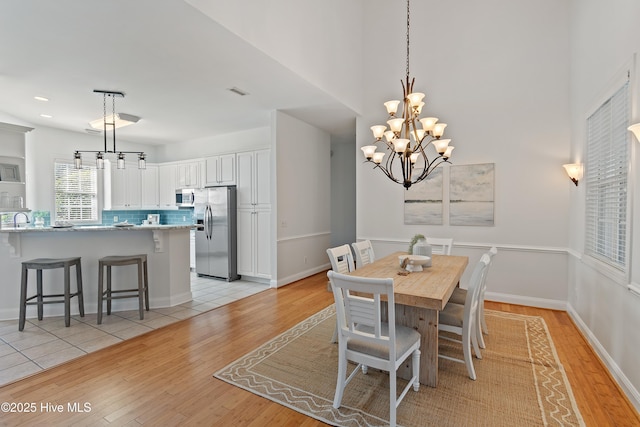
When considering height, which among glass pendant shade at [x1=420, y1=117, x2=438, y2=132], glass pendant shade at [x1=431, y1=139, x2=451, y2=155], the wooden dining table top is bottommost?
the wooden dining table top

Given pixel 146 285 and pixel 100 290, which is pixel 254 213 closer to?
pixel 146 285

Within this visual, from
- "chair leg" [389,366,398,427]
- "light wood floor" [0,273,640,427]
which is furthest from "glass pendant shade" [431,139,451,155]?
"light wood floor" [0,273,640,427]

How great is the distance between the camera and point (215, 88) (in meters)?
4.02

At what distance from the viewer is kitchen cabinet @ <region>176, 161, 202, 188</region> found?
648cm

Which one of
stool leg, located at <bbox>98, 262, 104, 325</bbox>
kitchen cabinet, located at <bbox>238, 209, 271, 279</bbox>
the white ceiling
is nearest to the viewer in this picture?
the white ceiling

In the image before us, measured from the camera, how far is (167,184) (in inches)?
276

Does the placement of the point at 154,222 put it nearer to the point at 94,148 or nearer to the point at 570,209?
Result: the point at 94,148

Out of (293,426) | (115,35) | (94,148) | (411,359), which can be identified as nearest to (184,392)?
(293,426)

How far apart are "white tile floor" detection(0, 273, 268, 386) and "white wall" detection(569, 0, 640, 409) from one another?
13.7 ft

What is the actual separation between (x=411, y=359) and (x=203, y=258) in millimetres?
4629

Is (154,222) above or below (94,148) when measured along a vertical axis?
below

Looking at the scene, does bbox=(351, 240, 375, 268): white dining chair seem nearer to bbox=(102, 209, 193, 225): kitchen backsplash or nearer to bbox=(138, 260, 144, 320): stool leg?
bbox=(138, 260, 144, 320): stool leg

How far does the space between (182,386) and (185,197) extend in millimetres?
4816

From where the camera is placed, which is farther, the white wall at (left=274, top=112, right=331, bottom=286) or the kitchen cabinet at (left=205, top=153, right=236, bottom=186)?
the kitchen cabinet at (left=205, top=153, right=236, bottom=186)
